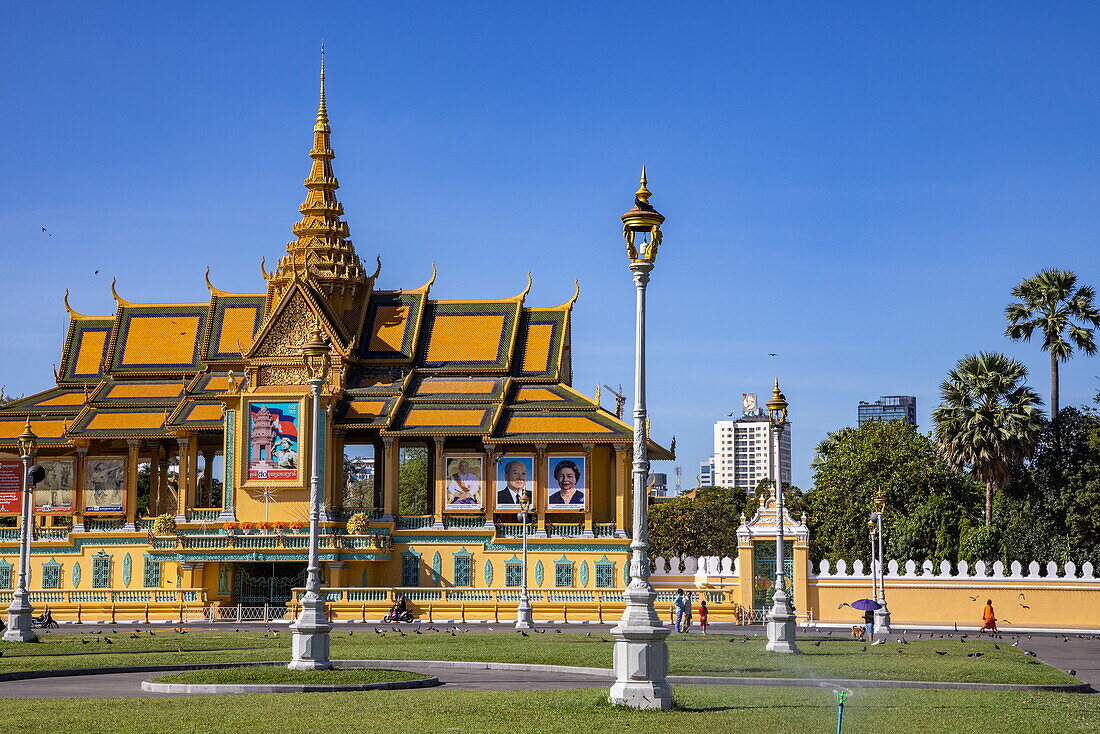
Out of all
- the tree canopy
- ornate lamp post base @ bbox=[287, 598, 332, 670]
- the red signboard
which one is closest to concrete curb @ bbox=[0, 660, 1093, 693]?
ornate lamp post base @ bbox=[287, 598, 332, 670]

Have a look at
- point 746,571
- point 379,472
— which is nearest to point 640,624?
point 746,571

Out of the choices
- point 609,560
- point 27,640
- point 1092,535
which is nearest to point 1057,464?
point 1092,535

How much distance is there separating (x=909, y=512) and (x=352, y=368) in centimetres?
3019

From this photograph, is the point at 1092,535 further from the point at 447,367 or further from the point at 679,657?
the point at 679,657

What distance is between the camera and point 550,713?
68.5 feet

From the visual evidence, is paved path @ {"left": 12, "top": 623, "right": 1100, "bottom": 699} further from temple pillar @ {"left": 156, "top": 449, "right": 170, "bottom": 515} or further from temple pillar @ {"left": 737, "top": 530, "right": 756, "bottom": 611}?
temple pillar @ {"left": 156, "top": 449, "right": 170, "bottom": 515}

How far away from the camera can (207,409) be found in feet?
223

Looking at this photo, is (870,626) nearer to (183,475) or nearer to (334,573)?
(334,573)

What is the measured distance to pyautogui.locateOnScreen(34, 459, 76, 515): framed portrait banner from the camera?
225 ft

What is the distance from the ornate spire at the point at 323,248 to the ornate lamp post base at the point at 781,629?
128 ft

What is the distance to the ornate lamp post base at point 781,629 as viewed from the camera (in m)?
35.4

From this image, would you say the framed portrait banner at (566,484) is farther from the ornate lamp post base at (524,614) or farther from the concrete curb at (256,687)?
the concrete curb at (256,687)

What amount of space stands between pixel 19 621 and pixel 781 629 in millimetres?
19269

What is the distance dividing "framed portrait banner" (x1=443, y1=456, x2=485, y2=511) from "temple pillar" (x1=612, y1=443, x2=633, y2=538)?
577 centimetres
